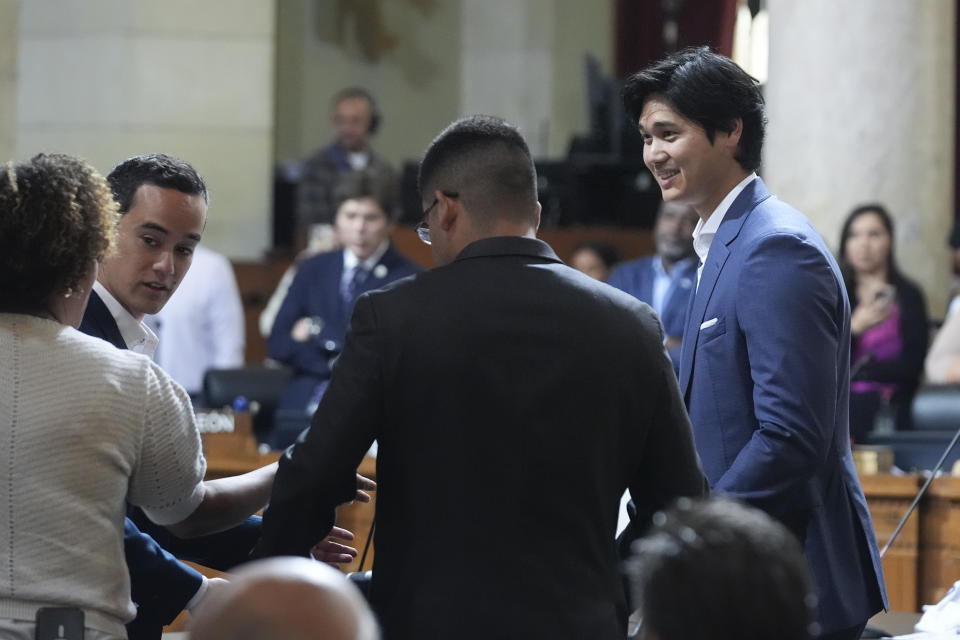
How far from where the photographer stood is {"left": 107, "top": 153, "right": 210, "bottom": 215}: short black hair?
9.48 feet

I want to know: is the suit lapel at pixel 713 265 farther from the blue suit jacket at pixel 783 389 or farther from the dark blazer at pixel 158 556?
the dark blazer at pixel 158 556

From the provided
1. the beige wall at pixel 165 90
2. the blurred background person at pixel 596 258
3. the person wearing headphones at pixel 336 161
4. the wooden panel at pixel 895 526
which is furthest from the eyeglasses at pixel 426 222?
the beige wall at pixel 165 90

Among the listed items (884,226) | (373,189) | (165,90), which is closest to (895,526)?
(884,226)

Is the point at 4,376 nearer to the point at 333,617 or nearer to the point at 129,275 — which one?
the point at 129,275

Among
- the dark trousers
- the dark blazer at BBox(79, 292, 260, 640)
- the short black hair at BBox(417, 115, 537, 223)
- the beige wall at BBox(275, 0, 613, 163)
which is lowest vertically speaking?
the dark trousers

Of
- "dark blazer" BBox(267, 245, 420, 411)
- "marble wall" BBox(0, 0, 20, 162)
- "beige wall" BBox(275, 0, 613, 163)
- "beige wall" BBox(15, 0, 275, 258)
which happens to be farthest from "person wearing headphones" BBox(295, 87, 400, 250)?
"beige wall" BBox(275, 0, 613, 163)

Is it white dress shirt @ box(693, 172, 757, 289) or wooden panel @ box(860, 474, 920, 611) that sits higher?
white dress shirt @ box(693, 172, 757, 289)

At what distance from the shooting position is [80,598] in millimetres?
2162

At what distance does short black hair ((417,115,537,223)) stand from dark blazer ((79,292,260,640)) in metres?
0.67

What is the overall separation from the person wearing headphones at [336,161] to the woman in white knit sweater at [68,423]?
589cm

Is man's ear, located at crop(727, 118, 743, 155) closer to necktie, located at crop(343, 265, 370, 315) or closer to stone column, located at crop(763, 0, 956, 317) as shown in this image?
necktie, located at crop(343, 265, 370, 315)

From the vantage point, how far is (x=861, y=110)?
6.95 m

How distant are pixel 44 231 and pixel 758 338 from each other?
1.21m

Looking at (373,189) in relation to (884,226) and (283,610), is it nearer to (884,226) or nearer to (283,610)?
(884,226)
